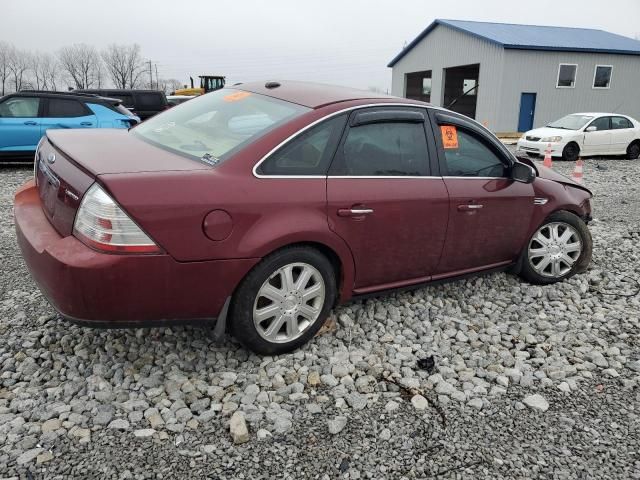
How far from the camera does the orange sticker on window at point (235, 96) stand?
11.8ft

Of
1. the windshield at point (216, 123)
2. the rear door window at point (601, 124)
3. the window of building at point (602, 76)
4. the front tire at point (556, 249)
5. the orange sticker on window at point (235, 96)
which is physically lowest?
the front tire at point (556, 249)

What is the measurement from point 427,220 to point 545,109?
25.0 metres

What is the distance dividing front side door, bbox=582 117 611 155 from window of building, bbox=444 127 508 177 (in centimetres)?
1237

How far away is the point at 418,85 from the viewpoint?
1388 inches

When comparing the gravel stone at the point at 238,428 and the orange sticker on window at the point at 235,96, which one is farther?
the orange sticker on window at the point at 235,96

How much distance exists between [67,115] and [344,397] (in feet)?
31.4

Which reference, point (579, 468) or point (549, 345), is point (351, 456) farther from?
point (549, 345)

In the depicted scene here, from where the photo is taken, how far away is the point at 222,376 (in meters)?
2.96

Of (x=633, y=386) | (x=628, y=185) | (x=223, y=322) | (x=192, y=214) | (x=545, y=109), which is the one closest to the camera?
(x=192, y=214)

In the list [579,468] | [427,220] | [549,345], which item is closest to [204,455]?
[579,468]

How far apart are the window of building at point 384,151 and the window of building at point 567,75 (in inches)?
992

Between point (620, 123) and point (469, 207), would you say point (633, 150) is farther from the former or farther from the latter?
point (469, 207)

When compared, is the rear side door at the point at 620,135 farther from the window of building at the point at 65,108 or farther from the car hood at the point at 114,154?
the car hood at the point at 114,154

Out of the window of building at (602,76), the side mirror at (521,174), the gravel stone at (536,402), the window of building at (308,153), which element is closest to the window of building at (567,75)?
the window of building at (602,76)
